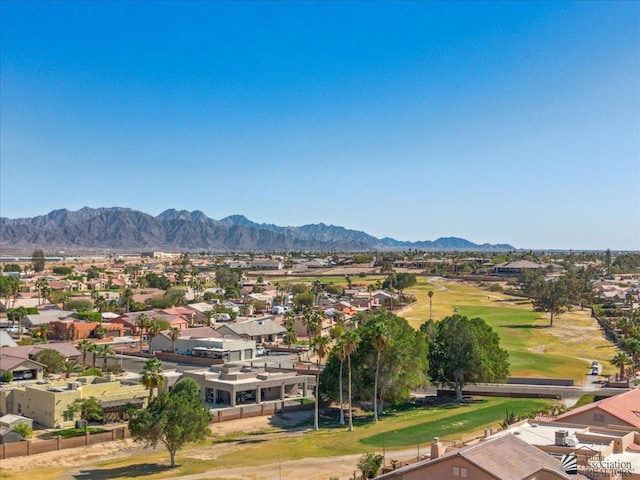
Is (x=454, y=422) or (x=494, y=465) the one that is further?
(x=454, y=422)

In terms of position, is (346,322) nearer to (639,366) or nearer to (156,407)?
(639,366)

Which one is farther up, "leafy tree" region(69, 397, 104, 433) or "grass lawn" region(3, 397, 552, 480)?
"leafy tree" region(69, 397, 104, 433)

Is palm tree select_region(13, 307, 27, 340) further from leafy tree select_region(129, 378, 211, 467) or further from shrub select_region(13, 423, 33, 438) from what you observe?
leafy tree select_region(129, 378, 211, 467)

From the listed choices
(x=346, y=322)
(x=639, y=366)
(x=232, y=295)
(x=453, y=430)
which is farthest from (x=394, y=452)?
(x=232, y=295)

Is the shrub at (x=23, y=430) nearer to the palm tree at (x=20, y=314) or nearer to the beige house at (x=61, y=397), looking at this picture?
the beige house at (x=61, y=397)

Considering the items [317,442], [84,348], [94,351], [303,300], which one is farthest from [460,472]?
[303,300]

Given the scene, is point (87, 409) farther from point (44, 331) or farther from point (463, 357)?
point (44, 331)

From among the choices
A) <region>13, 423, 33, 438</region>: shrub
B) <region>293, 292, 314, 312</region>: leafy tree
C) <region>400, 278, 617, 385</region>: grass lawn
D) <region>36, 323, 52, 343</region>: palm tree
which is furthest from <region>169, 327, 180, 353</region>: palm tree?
<region>293, 292, 314, 312</region>: leafy tree
